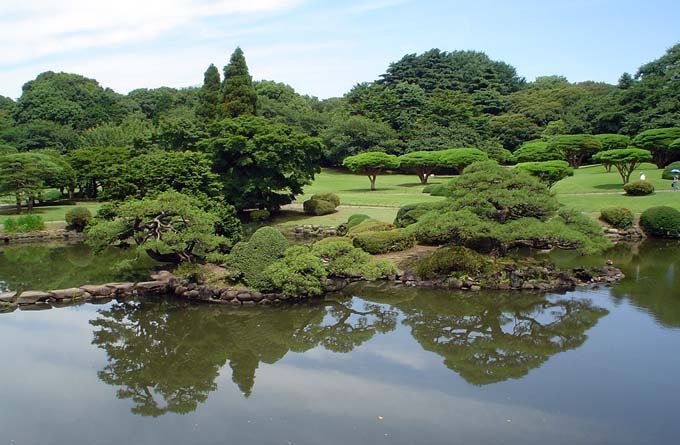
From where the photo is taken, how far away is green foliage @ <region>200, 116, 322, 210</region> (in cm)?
2653

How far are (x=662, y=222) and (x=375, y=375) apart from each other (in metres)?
18.3

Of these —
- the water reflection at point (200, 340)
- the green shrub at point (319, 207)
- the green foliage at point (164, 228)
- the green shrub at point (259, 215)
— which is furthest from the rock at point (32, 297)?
the green shrub at point (319, 207)

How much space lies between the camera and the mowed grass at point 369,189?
32.0 m

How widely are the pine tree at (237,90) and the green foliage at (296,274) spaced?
22.4 meters

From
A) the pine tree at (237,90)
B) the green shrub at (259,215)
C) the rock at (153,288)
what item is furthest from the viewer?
the pine tree at (237,90)

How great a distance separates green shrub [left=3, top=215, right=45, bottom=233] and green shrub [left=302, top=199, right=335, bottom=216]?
43.0ft

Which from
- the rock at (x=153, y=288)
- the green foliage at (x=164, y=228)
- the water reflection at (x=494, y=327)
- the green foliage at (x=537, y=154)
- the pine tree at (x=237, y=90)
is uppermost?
the pine tree at (x=237, y=90)

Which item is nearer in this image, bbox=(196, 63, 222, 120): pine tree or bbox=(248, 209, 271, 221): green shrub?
bbox=(248, 209, 271, 221): green shrub

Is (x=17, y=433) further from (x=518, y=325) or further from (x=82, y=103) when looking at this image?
A: (x=82, y=103)

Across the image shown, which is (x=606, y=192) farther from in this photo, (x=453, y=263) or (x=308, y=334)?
(x=308, y=334)

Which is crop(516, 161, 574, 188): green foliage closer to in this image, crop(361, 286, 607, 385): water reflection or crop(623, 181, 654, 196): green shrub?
crop(623, 181, 654, 196): green shrub

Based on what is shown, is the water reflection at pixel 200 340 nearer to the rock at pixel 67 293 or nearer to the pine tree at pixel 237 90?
the rock at pixel 67 293

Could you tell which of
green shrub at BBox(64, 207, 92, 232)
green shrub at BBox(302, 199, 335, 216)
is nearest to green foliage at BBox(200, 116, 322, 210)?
green shrub at BBox(302, 199, 335, 216)

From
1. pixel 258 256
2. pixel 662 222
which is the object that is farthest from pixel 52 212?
pixel 662 222
